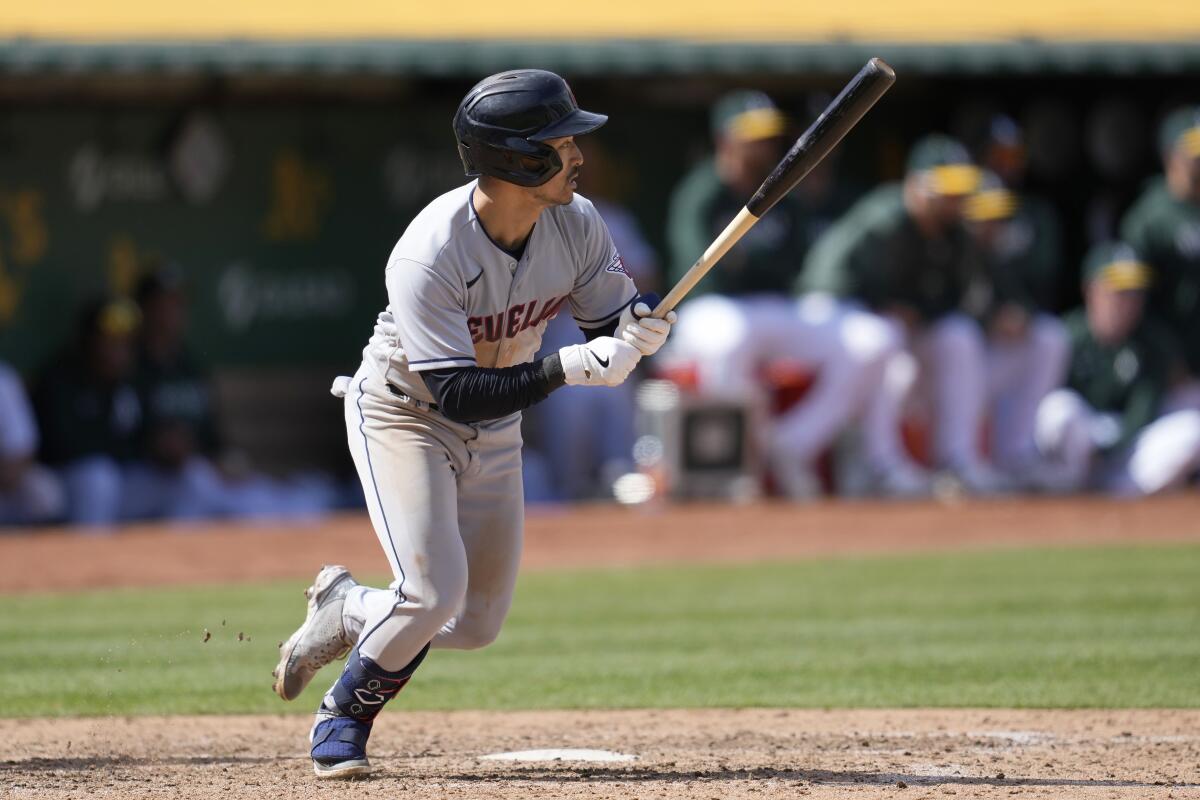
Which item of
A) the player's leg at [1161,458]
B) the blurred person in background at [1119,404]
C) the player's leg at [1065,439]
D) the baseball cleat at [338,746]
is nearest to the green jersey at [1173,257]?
the blurred person in background at [1119,404]

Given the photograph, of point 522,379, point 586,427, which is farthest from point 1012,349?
point 522,379

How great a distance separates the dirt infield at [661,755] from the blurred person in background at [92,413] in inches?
189

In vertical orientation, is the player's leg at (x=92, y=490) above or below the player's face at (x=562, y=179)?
Result: below

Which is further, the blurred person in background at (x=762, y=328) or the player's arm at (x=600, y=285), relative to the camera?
the blurred person in background at (x=762, y=328)

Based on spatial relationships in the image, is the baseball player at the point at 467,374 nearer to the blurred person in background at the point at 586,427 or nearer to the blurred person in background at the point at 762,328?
the blurred person in background at the point at 762,328

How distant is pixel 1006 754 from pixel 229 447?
24.9 feet

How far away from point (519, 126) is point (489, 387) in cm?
59

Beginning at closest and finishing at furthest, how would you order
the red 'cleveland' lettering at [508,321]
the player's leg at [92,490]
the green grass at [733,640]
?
the red 'cleveland' lettering at [508,321] < the green grass at [733,640] < the player's leg at [92,490]

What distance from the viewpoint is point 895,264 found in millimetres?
10727

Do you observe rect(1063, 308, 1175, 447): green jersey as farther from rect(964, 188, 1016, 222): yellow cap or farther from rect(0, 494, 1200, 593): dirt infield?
rect(964, 188, 1016, 222): yellow cap

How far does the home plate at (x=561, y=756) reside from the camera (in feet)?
15.3

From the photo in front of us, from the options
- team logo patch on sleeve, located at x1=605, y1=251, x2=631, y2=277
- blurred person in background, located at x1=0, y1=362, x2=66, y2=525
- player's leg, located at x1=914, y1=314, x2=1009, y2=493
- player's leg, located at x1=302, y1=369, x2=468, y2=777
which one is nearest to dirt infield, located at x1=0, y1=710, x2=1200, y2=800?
player's leg, located at x1=302, y1=369, x2=468, y2=777

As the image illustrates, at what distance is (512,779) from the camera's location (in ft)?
14.3

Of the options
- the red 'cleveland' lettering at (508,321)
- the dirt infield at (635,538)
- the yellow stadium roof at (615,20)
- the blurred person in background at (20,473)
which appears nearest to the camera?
the red 'cleveland' lettering at (508,321)
